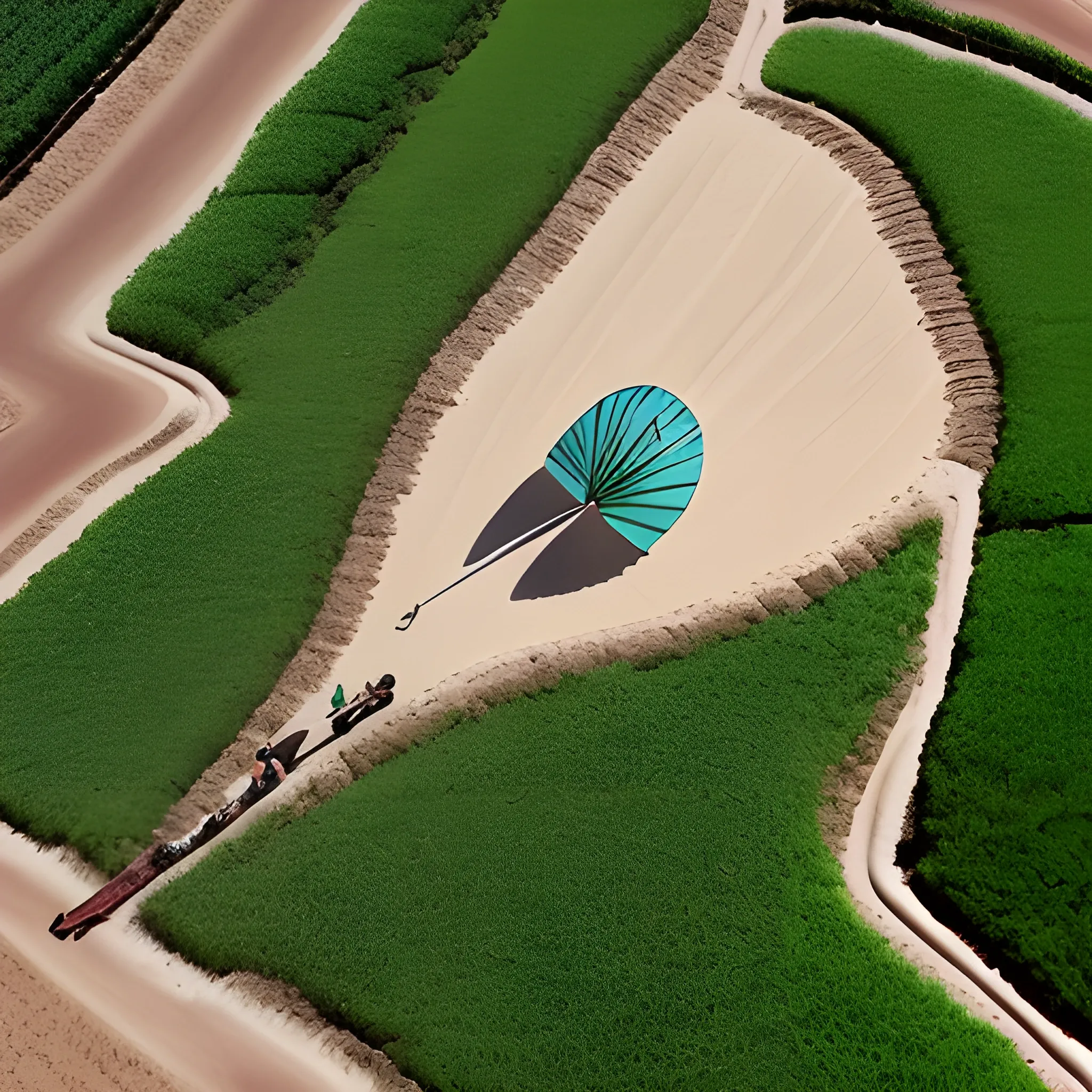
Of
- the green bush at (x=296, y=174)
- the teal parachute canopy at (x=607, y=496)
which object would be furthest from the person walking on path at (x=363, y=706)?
the green bush at (x=296, y=174)

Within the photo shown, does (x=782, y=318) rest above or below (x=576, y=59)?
below

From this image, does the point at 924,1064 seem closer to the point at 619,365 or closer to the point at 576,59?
the point at 619,365

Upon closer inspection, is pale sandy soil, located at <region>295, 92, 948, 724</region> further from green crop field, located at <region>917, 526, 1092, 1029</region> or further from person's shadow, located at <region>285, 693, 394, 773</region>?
green crop field, located at <region>917, 526, 1092, 1029</region>

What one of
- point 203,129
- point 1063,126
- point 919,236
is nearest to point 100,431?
point 203,129

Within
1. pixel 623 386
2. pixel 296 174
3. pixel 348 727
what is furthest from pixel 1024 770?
pixel 296 174

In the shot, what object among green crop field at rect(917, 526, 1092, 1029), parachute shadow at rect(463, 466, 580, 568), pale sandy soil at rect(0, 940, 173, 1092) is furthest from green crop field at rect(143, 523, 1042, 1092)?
parachute shadow at rect(463, 466, 580, 568)

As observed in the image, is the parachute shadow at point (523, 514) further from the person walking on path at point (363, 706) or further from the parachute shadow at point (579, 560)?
the person walking on path at point (363, 706)

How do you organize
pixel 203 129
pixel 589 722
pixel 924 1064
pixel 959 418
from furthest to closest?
pixel 203 129 → pixel 959 418 → pixel 589 722 → pixel 924 1064
